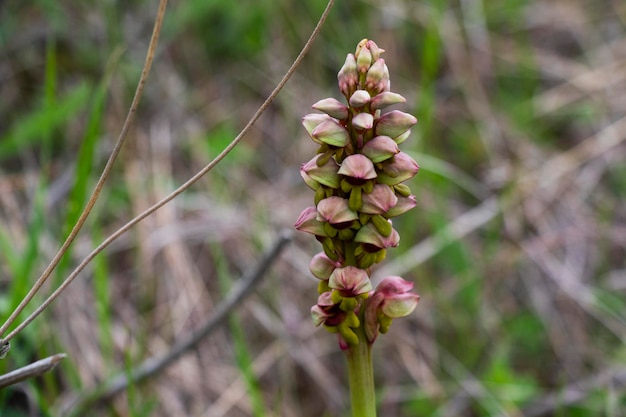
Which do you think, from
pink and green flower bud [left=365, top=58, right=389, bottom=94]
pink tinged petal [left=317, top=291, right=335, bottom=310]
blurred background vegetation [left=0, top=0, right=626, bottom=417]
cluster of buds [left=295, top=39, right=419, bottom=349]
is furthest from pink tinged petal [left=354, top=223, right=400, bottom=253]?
blurred background vegetation [left=0, top=0, right=626, bottom=417]

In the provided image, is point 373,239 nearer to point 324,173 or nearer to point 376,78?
point 324,173

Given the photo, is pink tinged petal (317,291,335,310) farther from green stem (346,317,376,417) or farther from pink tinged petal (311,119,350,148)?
pink tinged petal (311,119,350,148)

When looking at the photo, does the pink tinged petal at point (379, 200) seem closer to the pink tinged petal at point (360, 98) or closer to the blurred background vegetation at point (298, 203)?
the pink tinged petal at point (360, 98)

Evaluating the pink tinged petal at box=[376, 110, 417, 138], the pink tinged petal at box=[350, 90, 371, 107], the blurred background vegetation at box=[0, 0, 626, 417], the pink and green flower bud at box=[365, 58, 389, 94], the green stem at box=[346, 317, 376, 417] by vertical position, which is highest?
the blurred background vegetation at box=[0, 0, 626, 417]

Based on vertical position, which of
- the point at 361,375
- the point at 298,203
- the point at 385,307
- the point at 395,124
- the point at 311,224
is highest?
the point at 298,203

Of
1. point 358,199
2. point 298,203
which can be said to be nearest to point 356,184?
point 358,199

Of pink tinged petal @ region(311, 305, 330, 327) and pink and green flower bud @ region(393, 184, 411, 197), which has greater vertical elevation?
pink and green flower bud @ region(393, 184, 411, 197)

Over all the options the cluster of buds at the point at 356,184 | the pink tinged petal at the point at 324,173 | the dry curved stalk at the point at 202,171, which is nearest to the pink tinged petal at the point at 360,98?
the cluster of buds at the point at 356,184

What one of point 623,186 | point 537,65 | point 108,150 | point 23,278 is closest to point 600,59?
point 537,65
